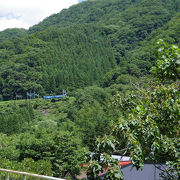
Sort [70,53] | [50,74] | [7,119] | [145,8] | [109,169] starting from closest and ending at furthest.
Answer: [109,169] → [7,119] → [50,74] → [70,53] → [145,8]

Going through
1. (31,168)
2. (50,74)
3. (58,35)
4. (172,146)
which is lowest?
(31,168)

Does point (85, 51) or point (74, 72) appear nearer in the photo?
point (74, 72)

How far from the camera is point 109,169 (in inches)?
169

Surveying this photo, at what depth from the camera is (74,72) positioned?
115750 mm

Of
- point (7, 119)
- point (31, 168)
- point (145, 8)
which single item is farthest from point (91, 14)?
point (31, 168)

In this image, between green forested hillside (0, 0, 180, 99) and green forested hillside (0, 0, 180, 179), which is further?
green forested hillside (0, 0, 180, 99)

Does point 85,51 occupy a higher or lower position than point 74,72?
higher

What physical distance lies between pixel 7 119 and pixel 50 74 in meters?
53.6

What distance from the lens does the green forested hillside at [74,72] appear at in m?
24.4

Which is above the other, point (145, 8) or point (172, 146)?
point (145, 8)

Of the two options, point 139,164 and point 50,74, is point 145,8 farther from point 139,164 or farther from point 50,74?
point 139,164

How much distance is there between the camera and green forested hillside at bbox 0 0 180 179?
24391mm

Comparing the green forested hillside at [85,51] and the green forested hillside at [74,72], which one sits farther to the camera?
the green forested hillside at [85,51]

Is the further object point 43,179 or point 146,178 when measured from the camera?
point 146,178
